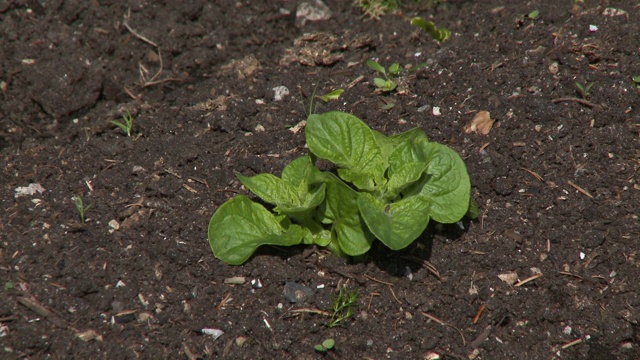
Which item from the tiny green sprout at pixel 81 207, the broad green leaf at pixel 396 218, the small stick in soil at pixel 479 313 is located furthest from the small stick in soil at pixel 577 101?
the tiny green sprout at pixel 81 207

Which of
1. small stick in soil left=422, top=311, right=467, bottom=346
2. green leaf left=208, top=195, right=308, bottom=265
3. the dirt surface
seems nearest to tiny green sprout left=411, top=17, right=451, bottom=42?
the dirt surface

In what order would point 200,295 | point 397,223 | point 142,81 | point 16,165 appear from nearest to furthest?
point 397,223 < point 200,295 < point 16,165 < point 142,81

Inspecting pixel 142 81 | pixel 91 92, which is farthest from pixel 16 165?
pixel 142 81

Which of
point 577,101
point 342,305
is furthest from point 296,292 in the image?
point 577,101

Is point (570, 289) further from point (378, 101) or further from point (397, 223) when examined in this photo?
point (378, 101)

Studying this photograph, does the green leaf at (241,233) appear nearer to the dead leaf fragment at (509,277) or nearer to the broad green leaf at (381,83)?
the dead leaf fragment at (509,277)

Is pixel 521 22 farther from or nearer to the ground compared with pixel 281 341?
farther from the ground

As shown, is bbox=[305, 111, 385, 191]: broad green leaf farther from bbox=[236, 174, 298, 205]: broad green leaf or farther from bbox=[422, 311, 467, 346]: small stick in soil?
bbox=[422, 311, 467, 346]: small stick in soil
